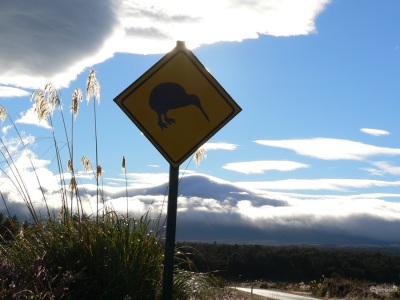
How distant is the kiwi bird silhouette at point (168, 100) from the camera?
5473 mm

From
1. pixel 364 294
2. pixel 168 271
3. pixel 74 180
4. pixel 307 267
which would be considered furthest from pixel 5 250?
pixel 307 267

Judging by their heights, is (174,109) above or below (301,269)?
above

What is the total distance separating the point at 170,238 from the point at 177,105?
111cm

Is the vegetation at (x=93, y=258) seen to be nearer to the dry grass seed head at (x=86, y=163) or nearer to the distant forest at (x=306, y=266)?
the dry grass seed head at (x=86, y=163)

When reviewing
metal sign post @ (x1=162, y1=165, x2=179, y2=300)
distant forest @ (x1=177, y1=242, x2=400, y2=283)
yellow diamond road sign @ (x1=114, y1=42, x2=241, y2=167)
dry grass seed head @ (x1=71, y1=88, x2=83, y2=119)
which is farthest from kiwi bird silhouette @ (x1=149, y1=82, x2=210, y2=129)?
distant forest @ (x1=177, y1=242, x2=400, y2=283)

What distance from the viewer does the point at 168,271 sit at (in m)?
5.41

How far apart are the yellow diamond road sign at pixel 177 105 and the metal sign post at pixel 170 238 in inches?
6.2

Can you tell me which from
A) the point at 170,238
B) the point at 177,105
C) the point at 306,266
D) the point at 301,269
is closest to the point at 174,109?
the point at 177,105

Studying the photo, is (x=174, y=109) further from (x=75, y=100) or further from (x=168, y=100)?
(x=75, y=100)

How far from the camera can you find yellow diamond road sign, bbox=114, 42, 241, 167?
17.9ft

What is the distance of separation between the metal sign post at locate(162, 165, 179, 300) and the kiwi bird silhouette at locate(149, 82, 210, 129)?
0.43 metres

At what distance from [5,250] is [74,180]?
1232 mm

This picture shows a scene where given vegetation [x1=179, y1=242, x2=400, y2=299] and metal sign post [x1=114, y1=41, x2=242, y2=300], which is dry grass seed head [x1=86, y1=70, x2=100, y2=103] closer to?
metal sign post [x1=114, y1=41, x2=242, y2=300]

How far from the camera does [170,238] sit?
537 centimetres
